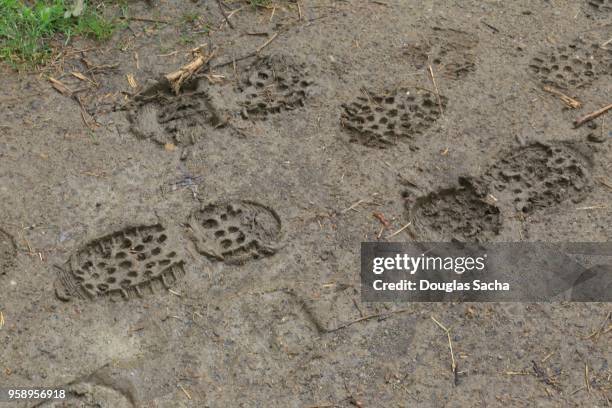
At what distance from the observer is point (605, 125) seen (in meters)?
3.05

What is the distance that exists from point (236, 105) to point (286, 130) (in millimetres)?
253

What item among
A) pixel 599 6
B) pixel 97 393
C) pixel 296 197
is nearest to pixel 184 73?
pixel 296 197

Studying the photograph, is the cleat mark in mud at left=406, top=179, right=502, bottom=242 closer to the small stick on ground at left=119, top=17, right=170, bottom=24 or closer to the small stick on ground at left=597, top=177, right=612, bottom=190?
the small stick on ground at left=597, top=177, right=612, bottom=190

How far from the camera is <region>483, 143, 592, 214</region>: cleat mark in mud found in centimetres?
279

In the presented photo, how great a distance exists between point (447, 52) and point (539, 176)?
796mm

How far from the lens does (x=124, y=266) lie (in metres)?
2.59

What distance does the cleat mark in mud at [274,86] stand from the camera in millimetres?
3131

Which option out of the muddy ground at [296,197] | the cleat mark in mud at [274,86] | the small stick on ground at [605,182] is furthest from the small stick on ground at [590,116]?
the cleat mark in mud at [274,86]

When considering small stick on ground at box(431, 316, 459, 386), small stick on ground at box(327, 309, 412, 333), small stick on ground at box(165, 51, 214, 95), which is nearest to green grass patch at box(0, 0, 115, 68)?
small stick on ground at box(165, 51, 214, 95)

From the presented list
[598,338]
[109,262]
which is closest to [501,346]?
[598,338]

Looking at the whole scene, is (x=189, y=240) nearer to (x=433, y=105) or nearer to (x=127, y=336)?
(x=127, y=336)

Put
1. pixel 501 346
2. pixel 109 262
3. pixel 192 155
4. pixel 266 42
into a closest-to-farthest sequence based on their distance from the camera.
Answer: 1. pixel 501 346
2. pixel 109 262
3. pixel 192 155
4. pixel 266 42

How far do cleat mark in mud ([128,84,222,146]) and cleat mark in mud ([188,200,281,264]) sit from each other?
39cm

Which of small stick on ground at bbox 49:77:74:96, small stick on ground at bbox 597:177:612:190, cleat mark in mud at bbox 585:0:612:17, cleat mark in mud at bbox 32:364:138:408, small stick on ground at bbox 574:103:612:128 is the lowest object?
cleat mark in mud at bbox 32:364:138:408
